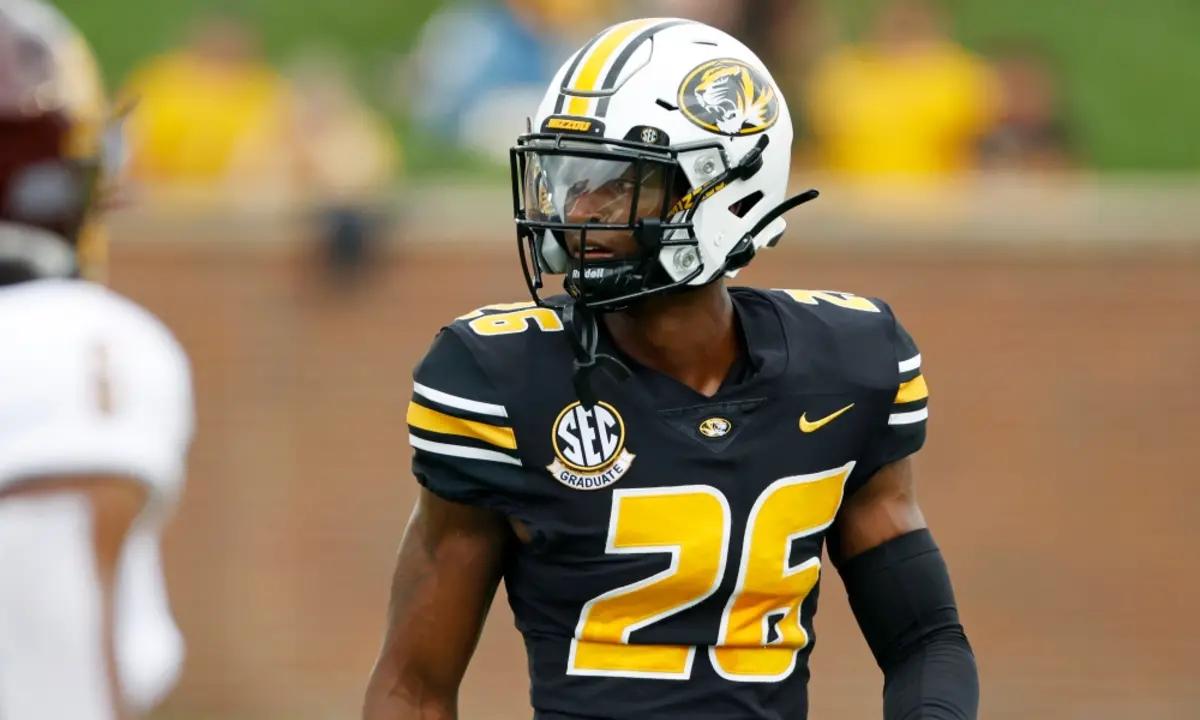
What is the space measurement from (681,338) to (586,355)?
209 millimetres

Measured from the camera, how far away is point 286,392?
8406mm

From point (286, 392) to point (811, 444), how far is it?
18.3ft

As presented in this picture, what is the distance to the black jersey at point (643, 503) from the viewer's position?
2.97 m

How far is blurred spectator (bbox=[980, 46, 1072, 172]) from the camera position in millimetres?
8633

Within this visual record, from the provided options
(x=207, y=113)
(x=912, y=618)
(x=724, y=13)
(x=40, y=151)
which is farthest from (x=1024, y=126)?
(x=40, y=151)

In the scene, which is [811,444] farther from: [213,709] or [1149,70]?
[1149,70]

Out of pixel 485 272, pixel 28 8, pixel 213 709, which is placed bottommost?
pixel 213 709

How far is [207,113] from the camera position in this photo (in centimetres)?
930

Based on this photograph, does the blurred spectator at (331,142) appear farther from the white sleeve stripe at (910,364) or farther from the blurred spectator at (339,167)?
the white sleeve stripe at (910,364)

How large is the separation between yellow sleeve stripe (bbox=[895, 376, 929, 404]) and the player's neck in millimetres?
266

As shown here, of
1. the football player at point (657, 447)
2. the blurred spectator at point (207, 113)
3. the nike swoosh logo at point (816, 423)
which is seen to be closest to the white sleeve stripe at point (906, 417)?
the football player at point (657, 447)

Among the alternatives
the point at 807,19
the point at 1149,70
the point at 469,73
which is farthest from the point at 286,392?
the point at 1149,70

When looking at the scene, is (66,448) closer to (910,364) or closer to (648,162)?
(648,162)

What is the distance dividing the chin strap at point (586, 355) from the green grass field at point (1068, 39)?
6.58m
